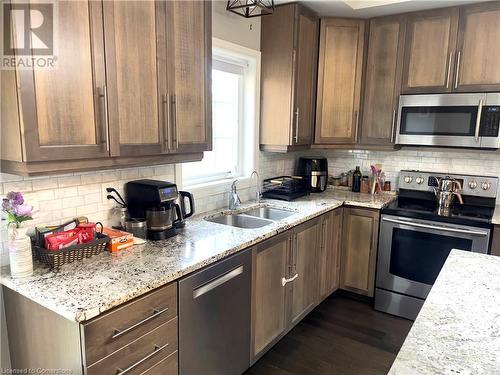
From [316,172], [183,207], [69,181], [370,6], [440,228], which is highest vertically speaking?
[370,6]

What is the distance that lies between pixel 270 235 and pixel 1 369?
1.46m

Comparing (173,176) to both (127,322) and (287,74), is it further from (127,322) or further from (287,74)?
(287,74)

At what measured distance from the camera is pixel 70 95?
1.41 m

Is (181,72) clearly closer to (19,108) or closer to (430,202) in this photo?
(19,108)

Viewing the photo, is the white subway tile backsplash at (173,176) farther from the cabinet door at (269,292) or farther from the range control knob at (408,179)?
the cabinet door at (269,292)

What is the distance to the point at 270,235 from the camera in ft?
7.13

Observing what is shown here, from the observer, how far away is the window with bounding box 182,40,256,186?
8.94 feet

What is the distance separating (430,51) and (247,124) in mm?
1594

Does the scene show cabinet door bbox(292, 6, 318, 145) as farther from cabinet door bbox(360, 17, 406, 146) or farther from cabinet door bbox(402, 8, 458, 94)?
cabinet door bbox(402, 8, 458, 94)

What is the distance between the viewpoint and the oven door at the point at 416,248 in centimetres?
266

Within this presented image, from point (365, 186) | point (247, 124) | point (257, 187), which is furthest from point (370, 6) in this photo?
point (257, 187)

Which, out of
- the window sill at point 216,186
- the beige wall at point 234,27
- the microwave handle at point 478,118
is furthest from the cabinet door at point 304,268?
the beige wall at point 234,27

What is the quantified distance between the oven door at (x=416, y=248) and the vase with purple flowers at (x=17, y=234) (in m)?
2.51

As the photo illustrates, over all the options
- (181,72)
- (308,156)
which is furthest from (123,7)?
(308,156)
